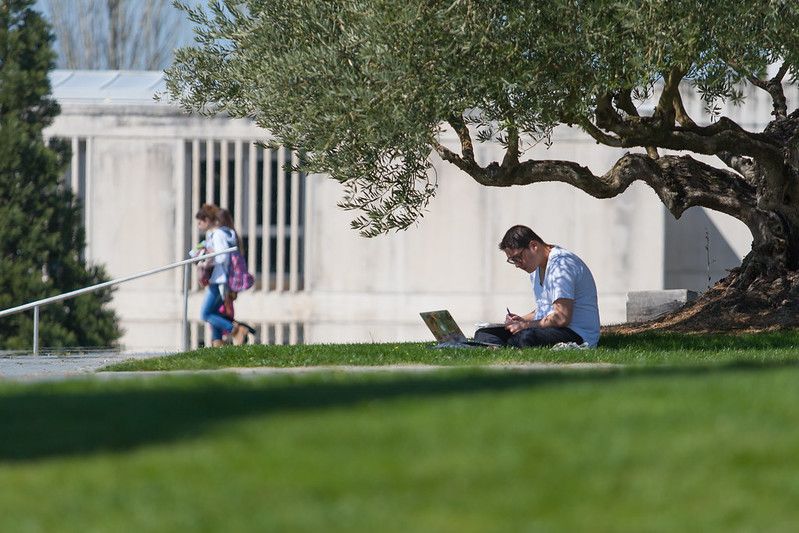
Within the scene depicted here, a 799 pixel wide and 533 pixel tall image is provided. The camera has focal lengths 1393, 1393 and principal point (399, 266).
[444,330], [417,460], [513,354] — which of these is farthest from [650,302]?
[417,460]

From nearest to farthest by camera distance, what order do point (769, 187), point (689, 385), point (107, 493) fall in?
point (107, 493)
point (689, 385)
point (769, 187)

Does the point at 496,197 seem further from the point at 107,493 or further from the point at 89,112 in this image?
the point at 107,493

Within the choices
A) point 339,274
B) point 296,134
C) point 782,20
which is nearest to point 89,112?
point 339,274

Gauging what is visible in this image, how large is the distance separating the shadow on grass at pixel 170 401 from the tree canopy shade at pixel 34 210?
1391 cm

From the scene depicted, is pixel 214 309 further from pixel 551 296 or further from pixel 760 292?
pixel 760 292

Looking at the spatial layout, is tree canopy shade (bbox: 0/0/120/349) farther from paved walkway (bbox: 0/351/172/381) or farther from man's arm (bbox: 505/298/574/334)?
man's arm (bbox: 505/298/574/334)

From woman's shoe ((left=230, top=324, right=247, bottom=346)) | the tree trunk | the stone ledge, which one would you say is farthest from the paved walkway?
the stone ledge

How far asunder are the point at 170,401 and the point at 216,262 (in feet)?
27.8

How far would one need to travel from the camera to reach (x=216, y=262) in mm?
14266

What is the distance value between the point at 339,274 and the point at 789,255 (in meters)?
9.67

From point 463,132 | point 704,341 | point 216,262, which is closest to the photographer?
A: point 704,341

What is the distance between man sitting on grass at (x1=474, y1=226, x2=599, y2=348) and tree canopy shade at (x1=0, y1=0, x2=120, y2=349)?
1033 centimetres

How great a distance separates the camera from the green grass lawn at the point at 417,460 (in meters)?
4.18

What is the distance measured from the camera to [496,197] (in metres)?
23.4
